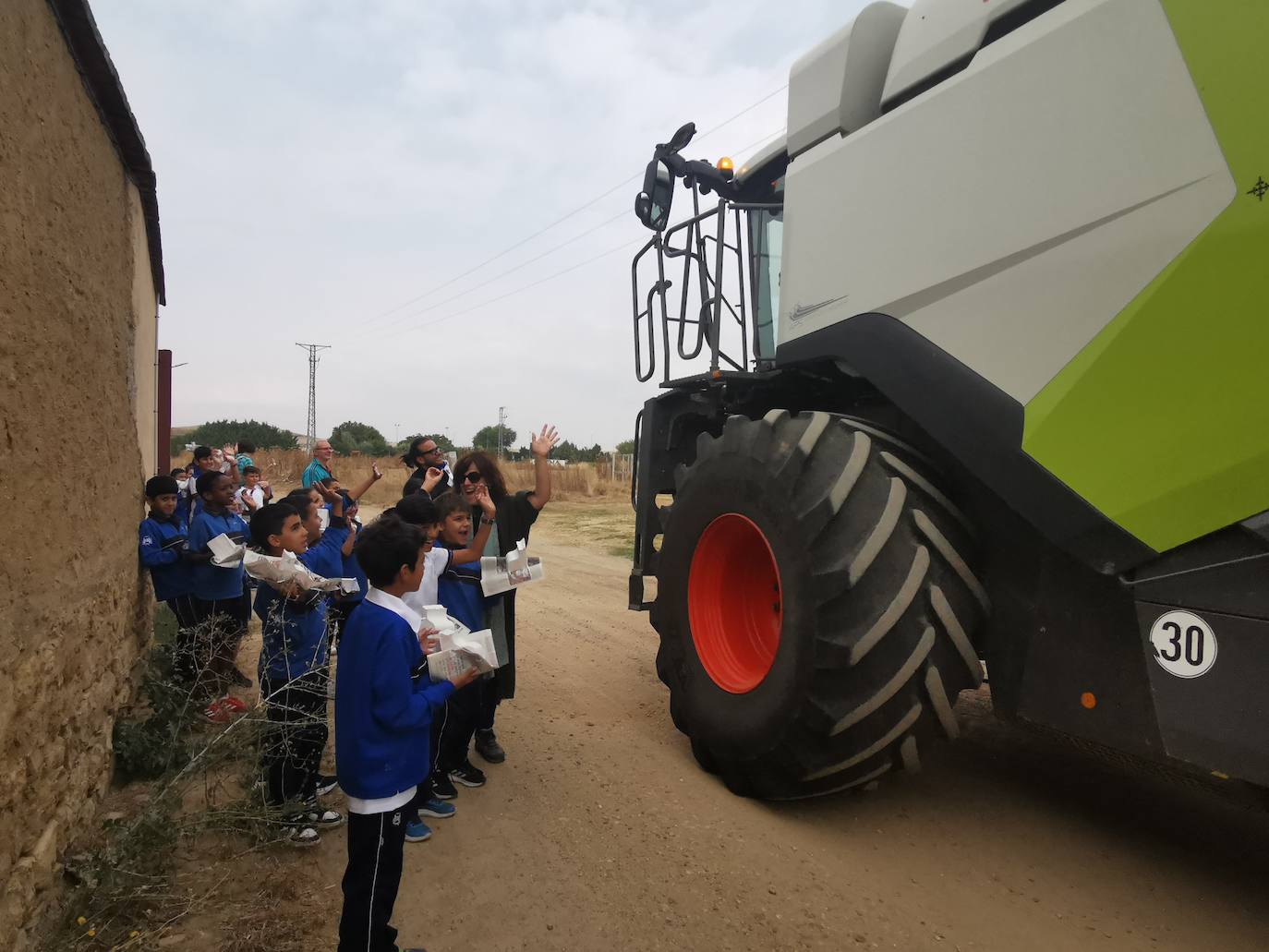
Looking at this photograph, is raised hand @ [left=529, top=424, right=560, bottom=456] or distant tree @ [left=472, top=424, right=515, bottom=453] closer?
raised hand @ [left=529, top=424, right=560, bottom=456]

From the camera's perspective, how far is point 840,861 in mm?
2898

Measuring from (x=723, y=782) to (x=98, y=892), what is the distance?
2.41 m

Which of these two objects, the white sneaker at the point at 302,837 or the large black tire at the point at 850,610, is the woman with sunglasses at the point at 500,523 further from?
the large black tire at the point at 850,610

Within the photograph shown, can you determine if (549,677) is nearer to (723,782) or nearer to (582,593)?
(723,782)

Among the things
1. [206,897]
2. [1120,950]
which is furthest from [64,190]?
[1120,950]

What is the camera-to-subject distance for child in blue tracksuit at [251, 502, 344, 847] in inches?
121

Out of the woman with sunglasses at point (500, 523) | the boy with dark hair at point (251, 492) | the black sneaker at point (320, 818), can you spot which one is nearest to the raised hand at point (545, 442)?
the woman with sunglasses at point (500, 523)

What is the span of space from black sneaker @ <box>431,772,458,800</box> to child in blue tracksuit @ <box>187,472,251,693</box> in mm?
1665

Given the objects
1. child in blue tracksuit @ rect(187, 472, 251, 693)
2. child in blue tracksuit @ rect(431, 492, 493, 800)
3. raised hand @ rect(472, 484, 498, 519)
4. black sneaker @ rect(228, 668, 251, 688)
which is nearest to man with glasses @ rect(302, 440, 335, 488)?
child in blue tracksuit @ rect(187, 472, 251, 693)

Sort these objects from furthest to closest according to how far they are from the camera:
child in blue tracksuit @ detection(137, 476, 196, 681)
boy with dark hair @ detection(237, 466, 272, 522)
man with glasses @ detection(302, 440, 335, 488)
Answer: boy with dark hair @ detection(237, 466, 272, 522) < man with glasses @ detection(302, 440, 335, 488) < child in blue tracksuit @ detection(137, 476, 196, 681)

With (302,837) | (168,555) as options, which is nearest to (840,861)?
(302,837)

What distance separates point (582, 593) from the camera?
27.6 ft

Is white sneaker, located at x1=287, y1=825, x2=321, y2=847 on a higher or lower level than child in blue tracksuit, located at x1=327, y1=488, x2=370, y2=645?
lower

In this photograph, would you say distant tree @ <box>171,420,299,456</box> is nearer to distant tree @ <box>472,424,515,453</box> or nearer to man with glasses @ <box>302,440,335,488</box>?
distant tree @ <box>472,424,515,453</box>
